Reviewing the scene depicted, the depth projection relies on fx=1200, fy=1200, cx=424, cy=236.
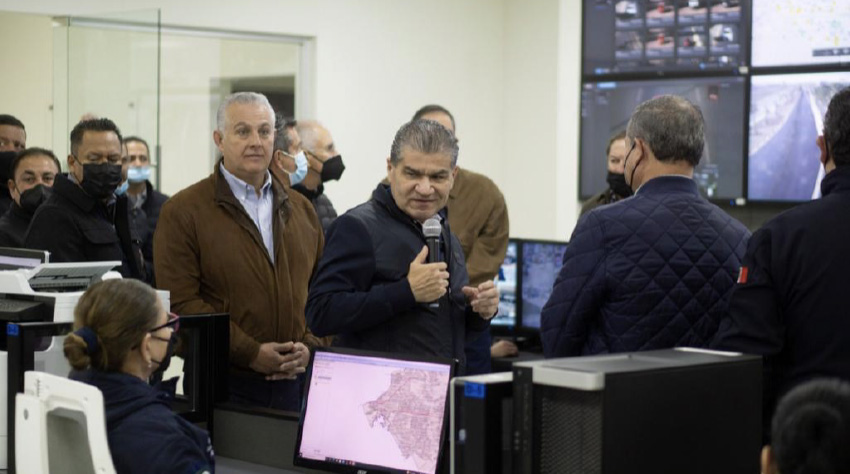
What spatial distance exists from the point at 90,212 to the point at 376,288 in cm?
172

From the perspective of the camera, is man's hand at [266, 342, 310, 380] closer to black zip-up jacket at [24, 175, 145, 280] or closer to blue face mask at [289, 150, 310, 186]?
black zip-up jacket at [24, 175, 145, 280]

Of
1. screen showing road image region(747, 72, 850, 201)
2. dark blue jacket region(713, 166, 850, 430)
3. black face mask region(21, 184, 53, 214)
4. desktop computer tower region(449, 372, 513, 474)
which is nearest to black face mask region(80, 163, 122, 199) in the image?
black face mask region(21, 184, 53, 214)

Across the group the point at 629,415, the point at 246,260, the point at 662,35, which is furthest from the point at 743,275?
the point at 662,35

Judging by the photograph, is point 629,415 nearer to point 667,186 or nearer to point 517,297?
point 667,186

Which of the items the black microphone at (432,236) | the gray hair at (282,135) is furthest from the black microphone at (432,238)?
the gray hair at (282,135)

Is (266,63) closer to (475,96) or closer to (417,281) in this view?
(475,96)

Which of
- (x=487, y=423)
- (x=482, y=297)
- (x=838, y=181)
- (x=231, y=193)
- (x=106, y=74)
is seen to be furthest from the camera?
(x=106, y=74)

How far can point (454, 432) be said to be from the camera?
203 centimetres

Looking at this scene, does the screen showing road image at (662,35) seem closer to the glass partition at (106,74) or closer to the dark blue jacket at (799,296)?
the glass partition at (106,74)

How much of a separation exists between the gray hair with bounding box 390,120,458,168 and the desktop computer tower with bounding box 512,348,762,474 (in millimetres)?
984

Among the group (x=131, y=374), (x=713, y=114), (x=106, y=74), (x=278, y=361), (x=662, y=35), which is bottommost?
(x=278, y=361)

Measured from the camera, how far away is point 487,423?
1.94 m

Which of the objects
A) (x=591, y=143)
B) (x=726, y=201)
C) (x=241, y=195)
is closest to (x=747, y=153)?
(x=726, y=201)

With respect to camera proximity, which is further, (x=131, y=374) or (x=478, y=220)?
(x=478, y=220)
